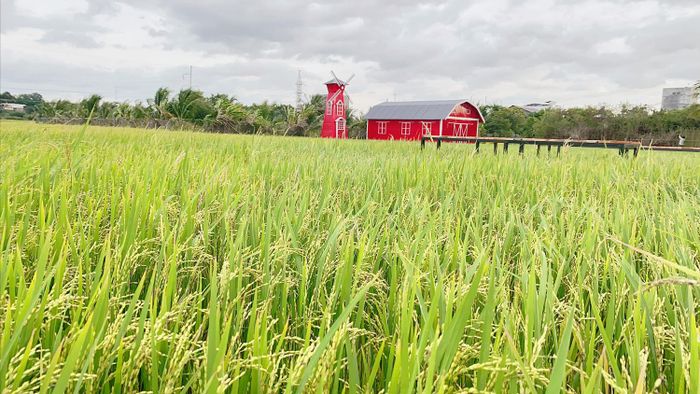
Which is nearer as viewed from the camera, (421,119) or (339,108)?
(421,119)

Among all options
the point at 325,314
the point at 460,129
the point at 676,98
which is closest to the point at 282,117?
the point at 460,129

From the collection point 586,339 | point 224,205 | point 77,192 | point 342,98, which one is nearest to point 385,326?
point 586,339

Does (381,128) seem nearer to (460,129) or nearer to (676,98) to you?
(460,129)

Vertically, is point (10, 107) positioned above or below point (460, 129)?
above

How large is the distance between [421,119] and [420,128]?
21.2 inches

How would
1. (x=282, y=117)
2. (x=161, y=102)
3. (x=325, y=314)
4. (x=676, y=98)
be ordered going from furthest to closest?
(x=676, y=98) → (x=282, y=117) → (x=161, y=102) → (x=325, y=314)

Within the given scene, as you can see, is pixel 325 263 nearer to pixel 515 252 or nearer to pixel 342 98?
pixel 515 252

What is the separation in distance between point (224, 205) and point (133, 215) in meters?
0.35

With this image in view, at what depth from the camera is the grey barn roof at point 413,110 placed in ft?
81.7

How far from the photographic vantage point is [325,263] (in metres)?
0.88

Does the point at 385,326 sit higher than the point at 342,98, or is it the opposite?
the point at 342,98

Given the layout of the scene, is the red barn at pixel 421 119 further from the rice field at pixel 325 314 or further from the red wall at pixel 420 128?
the rice field at pixel 325 314

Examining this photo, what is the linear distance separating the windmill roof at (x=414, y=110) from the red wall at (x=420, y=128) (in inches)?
11.7

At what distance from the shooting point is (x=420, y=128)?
25.2m
